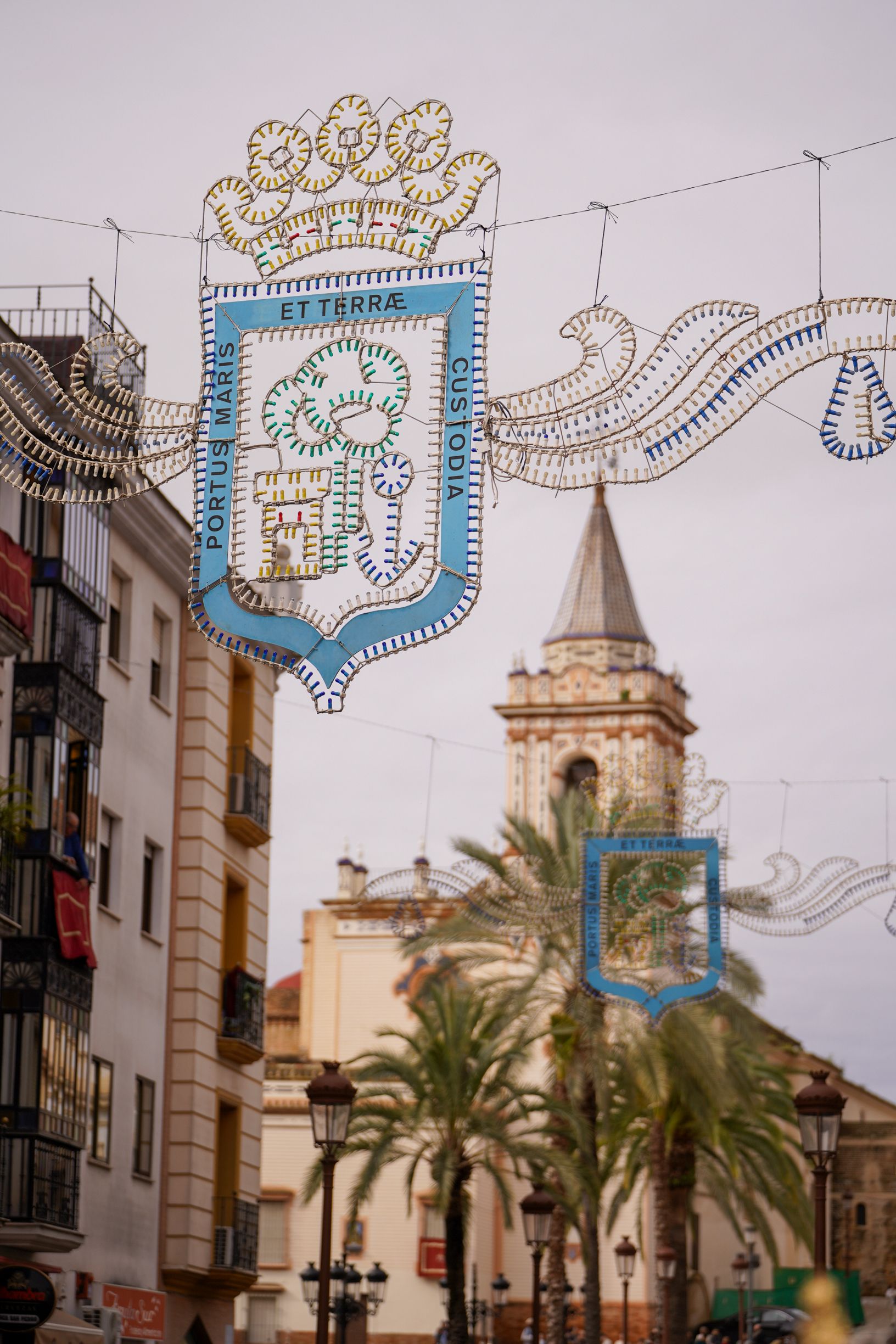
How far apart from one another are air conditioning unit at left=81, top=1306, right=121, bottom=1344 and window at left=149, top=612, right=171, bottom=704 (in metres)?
8.57

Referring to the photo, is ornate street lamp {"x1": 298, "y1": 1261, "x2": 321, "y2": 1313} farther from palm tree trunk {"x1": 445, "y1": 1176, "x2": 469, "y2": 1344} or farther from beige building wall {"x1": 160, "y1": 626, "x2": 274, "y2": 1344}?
beige building wall {"x1": 160, "y1": 626, "x2": 274, "y2": 1344}

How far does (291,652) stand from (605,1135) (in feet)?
106

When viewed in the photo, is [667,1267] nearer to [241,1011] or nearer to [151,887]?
[241,1011]

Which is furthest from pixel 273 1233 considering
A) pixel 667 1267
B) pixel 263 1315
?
pixel 667 1267

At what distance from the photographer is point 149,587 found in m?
30.8

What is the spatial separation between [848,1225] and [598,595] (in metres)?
24.4

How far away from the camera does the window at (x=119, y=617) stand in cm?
2928

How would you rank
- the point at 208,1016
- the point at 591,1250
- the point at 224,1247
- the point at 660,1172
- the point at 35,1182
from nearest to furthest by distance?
the point at 35,1182, the point at 224,1247, the point at 208,1016, the point at 591,1250, the point at 660,1172

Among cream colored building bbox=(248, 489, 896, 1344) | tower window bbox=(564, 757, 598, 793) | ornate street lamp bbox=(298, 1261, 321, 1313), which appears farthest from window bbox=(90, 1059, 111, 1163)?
tower window bbox=(564, 757, 598, 793)

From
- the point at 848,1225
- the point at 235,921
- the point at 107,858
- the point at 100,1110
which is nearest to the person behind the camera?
the point at 100,1110

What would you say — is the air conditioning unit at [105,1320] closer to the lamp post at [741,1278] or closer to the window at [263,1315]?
the lamp post at [741,1278]

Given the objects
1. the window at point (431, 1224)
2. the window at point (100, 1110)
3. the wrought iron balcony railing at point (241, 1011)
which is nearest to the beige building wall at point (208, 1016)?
the wrought iron balcony railing at point (241, 1011)

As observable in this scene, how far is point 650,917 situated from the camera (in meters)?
28.5

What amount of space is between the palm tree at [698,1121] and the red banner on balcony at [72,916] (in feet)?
50.6
